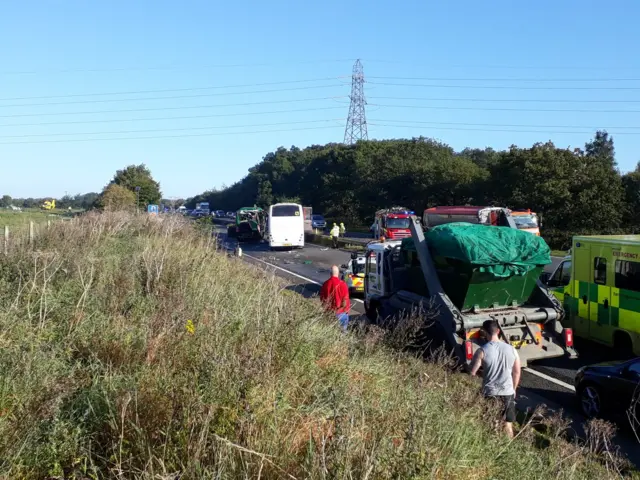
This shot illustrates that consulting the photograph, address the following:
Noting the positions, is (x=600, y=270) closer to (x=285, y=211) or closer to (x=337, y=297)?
(x=337, y=297)

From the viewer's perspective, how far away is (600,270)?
10438 mm

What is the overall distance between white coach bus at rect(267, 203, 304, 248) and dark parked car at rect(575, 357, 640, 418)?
2916cm

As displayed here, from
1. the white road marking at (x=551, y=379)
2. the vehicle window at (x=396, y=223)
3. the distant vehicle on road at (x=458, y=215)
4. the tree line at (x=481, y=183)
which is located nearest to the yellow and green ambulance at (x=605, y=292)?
the white road marking at (x=551, y=379)

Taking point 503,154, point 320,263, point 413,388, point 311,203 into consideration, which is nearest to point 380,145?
point 311,203

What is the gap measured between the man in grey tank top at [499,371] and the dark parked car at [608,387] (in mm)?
1571

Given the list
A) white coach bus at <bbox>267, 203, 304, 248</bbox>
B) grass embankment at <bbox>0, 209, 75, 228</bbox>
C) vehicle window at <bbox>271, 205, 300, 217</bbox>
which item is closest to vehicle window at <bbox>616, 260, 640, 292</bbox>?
grass embankment at <bbox>0, 209, 75, 228</bbox>

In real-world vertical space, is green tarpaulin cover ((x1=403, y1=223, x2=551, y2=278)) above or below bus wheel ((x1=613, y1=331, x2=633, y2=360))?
above

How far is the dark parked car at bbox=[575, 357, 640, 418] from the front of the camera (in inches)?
281

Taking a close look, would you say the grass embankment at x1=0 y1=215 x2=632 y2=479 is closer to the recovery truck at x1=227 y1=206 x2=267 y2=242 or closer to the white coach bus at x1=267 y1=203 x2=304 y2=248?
the white coach bus at x1=267 y1=203 x2=304 y2=248

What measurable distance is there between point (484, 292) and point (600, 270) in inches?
97.8

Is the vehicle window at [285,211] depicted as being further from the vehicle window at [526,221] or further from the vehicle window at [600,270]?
the vehicle window at [600,270]

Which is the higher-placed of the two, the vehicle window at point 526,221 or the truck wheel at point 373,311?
the vehicle window at point 526,221

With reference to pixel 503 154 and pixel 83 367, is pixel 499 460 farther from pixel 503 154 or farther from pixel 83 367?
pixel 503 154

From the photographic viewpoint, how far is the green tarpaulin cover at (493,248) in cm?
908
